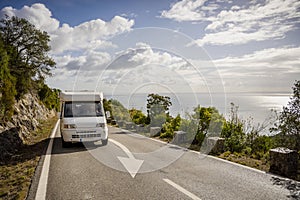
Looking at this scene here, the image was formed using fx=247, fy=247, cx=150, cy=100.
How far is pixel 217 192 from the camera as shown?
523cm

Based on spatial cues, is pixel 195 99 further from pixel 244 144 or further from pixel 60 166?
pixel 60 166

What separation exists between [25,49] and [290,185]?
78.7 feet

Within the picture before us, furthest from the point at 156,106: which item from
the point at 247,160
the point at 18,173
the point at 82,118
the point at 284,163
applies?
the point at 284,163

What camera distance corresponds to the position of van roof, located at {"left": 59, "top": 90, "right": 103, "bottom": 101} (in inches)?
446

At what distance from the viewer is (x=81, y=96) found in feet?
37.7

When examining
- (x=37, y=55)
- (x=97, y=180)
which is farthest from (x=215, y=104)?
(x=37, y=55)

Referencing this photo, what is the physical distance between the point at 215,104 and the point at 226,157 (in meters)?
3.79

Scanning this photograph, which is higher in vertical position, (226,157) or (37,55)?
(37,55)

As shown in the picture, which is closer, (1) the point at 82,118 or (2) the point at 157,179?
(2) the point at 157,179

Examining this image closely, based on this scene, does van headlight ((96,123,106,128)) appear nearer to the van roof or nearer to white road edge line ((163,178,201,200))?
the van roof

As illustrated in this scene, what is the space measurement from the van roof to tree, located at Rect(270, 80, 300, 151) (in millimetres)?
7694

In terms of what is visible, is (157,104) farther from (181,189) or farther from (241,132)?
(181,189)

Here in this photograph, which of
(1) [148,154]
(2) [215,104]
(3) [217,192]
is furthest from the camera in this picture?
(2) [215,104]

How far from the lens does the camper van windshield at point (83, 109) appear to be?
11.2 m
